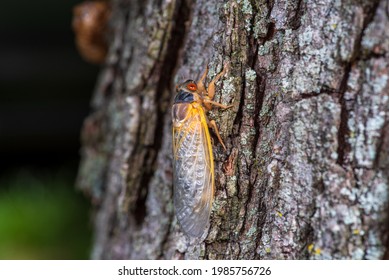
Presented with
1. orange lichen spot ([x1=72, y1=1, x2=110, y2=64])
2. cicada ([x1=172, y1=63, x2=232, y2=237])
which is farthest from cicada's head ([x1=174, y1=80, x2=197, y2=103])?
orange lichen spot ([x1=72, y1=1, x2=110, y2=64])

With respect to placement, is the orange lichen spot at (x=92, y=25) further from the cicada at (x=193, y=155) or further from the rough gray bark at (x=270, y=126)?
the cicada at (x=193, y=155)


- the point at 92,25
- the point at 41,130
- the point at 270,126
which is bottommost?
the point at 41,130

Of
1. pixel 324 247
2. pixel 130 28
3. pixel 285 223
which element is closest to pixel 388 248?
pixel 324 247

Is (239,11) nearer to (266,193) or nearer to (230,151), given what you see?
(230,151)

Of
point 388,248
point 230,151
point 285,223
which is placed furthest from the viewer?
point 230,151

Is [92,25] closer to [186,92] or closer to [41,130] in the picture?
[186,92]

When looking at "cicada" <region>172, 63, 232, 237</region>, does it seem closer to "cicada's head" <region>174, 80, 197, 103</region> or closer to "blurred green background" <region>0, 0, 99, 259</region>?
"cicada's head" <region>174, 80, 197, 103</region>

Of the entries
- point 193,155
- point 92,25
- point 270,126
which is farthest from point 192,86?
point 92,25
